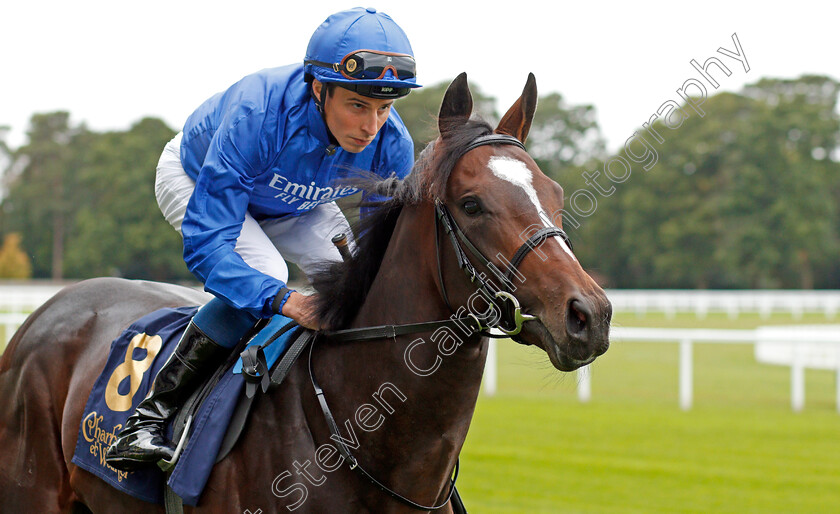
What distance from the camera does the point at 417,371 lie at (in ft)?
8.02

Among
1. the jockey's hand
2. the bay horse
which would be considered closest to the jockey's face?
the bay horse

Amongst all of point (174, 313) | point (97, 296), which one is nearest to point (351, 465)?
point (174, 313)

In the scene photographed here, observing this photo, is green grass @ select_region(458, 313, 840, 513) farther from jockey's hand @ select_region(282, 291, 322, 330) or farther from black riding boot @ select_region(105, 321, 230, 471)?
black riding boot @ select_region(105, 321, 230, 471)

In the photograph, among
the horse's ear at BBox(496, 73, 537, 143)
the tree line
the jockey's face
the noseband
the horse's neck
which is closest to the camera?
the noseband

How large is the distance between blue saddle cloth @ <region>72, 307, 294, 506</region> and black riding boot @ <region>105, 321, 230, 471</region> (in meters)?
0.11

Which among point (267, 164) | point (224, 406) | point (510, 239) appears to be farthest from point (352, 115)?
point (224, 406)

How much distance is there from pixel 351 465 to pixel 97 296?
1874 mm

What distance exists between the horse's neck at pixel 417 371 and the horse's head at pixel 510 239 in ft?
0.33

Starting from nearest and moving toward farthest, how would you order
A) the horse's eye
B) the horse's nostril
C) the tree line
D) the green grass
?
the horse's nostril
the horse's eye
the green grass
the tree line

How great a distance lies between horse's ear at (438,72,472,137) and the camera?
2.46m

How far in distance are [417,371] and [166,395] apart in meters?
0.98

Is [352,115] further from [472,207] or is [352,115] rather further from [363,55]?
[472,207]

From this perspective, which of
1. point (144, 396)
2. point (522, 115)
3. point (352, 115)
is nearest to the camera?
point (522, 115)

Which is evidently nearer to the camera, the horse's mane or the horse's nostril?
the horse's nostril
